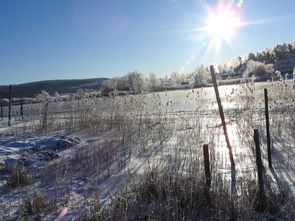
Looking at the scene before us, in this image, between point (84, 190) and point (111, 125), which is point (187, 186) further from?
point (111, 125)

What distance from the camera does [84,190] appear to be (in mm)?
4398

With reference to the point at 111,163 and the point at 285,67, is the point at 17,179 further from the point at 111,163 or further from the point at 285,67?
the point at 285,67

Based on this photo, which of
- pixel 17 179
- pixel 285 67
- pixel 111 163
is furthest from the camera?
pixel 285 67

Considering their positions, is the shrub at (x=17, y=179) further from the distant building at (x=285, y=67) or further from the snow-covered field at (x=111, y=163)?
the distant building at (x=285, y=67)

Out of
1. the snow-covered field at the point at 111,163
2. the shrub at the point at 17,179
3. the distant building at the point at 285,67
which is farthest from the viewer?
the distant building at the point at 285,67

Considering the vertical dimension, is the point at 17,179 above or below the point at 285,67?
below

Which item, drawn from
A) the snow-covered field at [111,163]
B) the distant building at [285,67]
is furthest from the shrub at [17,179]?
the distant building at [285,67]

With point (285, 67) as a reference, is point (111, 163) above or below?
below

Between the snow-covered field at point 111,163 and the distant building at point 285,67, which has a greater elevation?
the distant building at point 285,67

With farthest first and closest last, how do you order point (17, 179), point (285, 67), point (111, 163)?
point (285, 67) → point (111, 163) → point (17, 179)

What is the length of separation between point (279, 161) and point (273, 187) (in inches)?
57.6

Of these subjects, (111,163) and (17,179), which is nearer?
(17,179)

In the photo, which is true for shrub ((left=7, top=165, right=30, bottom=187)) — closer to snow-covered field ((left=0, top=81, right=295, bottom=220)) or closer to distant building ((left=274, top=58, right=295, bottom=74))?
snow-covered field ((left=0, top=81, right=295, bottom=220))

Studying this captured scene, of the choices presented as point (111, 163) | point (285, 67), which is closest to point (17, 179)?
point (111, 163)
